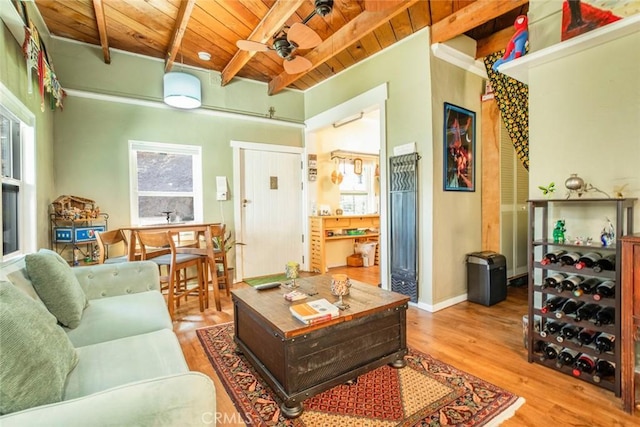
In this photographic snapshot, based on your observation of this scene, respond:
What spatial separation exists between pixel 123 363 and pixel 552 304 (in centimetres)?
250

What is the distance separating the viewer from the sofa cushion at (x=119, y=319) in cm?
162

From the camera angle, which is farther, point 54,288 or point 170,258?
point 170,258

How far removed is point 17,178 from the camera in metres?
2.42

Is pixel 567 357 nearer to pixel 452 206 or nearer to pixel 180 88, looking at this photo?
pixel 452 206

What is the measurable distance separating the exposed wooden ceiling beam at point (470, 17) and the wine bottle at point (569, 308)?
2.38m

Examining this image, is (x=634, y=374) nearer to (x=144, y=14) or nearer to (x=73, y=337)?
(x=73, y=337)

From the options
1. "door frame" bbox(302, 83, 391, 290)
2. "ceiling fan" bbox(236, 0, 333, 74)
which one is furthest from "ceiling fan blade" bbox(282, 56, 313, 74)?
"door frame" bbox(302, 83, 391, 290)

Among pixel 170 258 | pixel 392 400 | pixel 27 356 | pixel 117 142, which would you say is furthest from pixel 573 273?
pixel 117 142

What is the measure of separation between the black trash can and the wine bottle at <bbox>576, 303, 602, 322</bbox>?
4.51 feet

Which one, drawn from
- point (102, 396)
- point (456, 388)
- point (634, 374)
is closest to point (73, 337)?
point (102, 396)

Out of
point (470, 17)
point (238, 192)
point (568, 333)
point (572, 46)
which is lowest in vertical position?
point (568, 333)

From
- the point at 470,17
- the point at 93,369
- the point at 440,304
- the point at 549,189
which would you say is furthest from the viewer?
the point at 440,304

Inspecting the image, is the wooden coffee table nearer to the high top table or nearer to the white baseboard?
the high top table

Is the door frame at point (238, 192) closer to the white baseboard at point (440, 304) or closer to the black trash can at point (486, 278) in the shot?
the white baseboard at point (440, 304)
